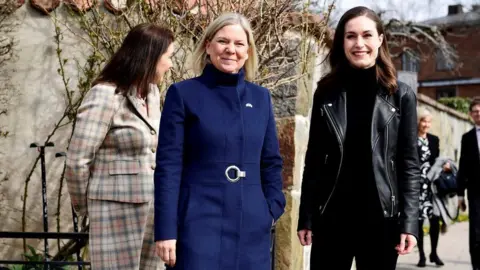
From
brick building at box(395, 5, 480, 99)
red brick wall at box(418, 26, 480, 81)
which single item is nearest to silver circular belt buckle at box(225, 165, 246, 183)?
brick building at box(395, 5, 480, 99)

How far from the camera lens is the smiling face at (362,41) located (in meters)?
2.66

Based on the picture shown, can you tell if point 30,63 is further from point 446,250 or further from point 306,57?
point 446,250

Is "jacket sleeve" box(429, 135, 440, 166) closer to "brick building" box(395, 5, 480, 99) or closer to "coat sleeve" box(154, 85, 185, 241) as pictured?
"coat sleeve" box(154, 85, 185, 241)

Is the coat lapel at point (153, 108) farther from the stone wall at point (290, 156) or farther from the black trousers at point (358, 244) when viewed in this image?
the stone wall at point (290, 156)

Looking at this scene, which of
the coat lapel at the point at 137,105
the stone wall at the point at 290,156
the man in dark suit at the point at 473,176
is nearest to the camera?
the coat lapel at the point at 137,105

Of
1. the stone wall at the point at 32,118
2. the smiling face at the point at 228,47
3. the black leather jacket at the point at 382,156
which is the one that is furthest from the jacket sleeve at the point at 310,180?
the stone wall at the point at 32,118

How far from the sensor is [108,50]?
4.28m

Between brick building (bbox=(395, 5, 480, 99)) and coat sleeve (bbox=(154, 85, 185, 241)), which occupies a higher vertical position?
brick building (bbox=(395, 5, 480, 99))

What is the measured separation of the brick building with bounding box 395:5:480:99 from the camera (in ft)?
120

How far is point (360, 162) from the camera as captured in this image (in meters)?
2.61

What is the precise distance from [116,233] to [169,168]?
74cm

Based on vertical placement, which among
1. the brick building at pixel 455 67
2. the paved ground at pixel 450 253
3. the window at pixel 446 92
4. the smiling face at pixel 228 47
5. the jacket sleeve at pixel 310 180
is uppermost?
the brick building at pixel 455 67

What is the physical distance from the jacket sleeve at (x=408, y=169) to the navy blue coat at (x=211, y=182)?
0.54m

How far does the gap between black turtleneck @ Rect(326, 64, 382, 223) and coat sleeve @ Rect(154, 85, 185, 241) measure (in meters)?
0.71
